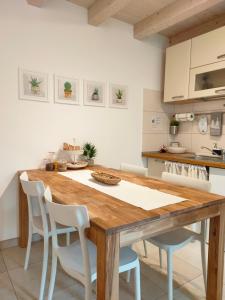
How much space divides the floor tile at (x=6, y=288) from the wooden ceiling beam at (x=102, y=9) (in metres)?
2.51

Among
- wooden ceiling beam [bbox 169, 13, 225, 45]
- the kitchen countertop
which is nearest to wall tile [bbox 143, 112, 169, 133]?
the kitchen countertop

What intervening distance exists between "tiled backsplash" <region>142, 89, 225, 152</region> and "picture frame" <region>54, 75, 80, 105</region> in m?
1.02

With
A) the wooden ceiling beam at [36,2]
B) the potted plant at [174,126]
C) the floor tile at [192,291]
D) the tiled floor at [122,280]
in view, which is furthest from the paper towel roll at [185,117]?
the wooden ceiling beam at [36,2]

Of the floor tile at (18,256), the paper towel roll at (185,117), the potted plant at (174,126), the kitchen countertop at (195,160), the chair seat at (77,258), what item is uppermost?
the paper towel roll at (185,117)

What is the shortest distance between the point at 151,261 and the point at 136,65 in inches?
90.5

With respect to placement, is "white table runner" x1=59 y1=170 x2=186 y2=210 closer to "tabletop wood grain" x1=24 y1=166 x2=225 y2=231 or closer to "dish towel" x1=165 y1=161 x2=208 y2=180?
"tabletop wood grain" x1=24 y1=166 x2=225 y2=231

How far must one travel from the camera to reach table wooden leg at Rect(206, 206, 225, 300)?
53.7 inches

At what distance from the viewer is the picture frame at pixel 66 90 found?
2.38 metres

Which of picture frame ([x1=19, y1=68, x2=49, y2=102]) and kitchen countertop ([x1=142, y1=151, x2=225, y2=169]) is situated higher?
picture frame ([x1=19, y1=68, x2=49, y2=102])

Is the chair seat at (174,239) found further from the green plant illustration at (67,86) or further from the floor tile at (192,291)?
the green plant illustration at (67,86)

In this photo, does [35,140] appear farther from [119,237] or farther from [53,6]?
[119,237]

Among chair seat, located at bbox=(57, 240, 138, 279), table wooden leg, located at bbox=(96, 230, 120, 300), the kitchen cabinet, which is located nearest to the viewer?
table wooden leg, located at bbox=(96, 230, 120, 300)

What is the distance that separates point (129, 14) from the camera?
2.62m

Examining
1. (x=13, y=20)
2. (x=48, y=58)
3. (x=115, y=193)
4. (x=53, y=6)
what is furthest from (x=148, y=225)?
(x=53, y=6)
